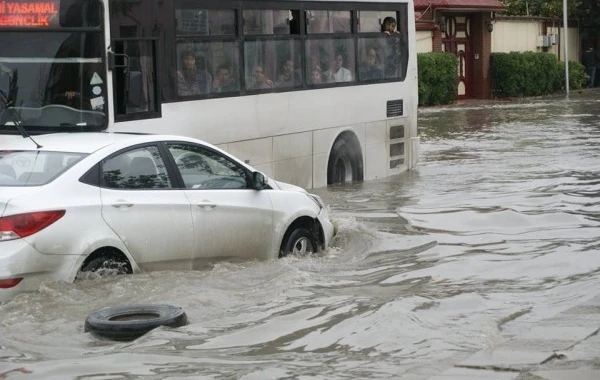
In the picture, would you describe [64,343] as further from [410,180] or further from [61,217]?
[410,180]

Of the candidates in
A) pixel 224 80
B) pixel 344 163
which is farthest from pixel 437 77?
pixel 224 80

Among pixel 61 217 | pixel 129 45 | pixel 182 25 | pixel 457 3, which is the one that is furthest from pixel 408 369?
pixel 457 3

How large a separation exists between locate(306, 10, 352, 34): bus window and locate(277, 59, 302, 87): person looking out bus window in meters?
0.72

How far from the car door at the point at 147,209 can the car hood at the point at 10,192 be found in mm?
584

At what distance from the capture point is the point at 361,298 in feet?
31.4

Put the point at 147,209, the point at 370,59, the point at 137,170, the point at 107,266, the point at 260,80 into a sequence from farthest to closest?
the point at 370,59, the point at 260,80, the point at 137,170, the point at 147,209, the point at 107,266

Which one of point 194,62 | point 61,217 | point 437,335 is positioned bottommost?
point 437,335

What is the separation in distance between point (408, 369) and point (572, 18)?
44.5 metres

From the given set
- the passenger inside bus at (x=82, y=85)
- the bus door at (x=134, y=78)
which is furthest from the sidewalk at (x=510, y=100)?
the passenger inside bus at (x=82, y=85)

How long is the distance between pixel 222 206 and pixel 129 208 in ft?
3.62

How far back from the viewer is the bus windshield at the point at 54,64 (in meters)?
12.3

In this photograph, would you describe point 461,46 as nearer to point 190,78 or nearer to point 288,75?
point 288,75

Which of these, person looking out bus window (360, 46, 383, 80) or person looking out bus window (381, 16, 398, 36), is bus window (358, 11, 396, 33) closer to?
person looking out bus window (381, 16, 398, 36)

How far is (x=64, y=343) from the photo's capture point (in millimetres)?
8008
